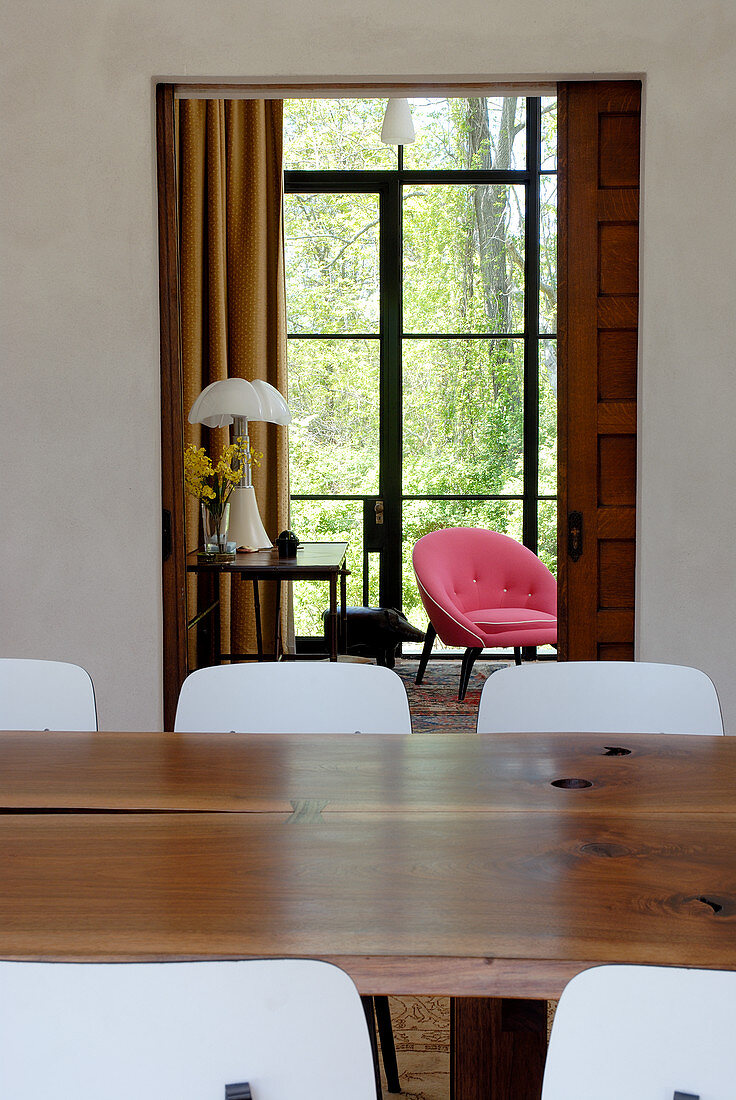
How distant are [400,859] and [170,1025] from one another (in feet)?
1.51

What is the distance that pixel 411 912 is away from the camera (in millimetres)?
1038

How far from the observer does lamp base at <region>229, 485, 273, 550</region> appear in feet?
14.8

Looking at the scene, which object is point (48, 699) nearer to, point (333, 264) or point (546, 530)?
point (546, 530)

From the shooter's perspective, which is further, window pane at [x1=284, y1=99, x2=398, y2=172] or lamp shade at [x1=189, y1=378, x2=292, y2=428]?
window pane at [x1=284, y1=99, x2=398, y2=172]

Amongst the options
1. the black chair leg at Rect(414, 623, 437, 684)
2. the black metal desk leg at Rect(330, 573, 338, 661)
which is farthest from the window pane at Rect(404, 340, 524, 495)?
the black metal desk leg at Rect(330, 573, 338, 661)

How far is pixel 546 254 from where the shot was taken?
610cm

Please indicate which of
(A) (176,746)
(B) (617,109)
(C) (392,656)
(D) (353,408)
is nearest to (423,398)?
(D) (353,408)

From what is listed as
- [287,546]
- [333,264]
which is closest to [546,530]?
[333,264]

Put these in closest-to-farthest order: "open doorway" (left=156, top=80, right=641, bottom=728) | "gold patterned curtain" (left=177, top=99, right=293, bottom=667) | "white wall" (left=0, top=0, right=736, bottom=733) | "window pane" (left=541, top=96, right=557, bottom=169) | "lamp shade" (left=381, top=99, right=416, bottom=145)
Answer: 1. "white wall" (left=0, top=0, right=736, bottom=733)
2. "open doorway" (left=156, top=80, right=641, bottom=728)
3. "lamp shade" (left=381, top=99, right=416, bottom=145)
4. "gold patterned curtain" (left=177, top=99, right=293, bottom=667)
5. "window pane" (left=541, top=96, right=557, bottom=169)

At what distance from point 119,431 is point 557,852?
2.26 m

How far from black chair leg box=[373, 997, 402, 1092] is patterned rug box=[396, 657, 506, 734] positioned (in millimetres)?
2196

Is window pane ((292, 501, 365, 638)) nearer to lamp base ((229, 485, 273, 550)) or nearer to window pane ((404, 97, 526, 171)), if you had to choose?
lamp base ((229, 485, 273, 550))

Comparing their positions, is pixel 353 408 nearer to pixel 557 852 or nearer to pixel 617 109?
pixel 617 109

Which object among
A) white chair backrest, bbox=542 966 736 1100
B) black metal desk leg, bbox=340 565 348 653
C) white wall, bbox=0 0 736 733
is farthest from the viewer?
black metal desk leg, bbox=340 565 348 653
